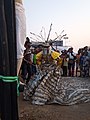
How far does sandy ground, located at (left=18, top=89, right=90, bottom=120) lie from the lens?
200 inches

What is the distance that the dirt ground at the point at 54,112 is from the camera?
16.7ft

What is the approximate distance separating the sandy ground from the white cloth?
3241 millimetres

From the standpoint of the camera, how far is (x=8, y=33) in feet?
5.81

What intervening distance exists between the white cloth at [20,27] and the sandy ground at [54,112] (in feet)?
10.6

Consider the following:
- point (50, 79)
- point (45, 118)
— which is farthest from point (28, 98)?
point (45, 118)

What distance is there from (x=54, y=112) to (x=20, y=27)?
3827 millimetres

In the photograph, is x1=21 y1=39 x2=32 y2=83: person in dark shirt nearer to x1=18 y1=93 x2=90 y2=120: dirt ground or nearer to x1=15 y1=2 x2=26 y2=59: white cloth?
x1=18 y1=93 x2=90 y2=120: dirt ground

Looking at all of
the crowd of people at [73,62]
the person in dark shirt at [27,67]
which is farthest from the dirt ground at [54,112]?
the crowd of people at [73,62]

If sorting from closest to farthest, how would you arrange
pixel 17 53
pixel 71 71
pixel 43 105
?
pixel 17 53, pixel 43 105, pixel 71 71

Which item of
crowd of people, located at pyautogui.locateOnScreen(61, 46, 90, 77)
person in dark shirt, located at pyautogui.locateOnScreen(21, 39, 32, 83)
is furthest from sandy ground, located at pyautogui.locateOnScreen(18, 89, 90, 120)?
crowd of people, located at pyautogui.locateOnScreen(61, 46, 90, 77)

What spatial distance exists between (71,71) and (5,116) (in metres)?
12.0

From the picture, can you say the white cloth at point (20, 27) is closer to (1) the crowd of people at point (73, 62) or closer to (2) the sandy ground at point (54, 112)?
(2) the sandy ground at point (54, 112)

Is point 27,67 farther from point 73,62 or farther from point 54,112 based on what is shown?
point 73,62

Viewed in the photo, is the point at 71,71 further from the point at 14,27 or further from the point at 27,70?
the point at 14,27
